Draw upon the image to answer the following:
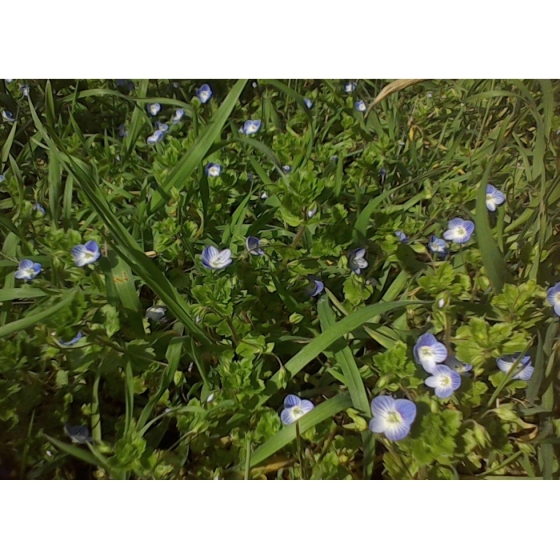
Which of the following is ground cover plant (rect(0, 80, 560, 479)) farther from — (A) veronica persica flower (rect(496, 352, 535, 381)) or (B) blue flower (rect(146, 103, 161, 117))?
(B) blue flower (rect(146, 103, 161, 117))

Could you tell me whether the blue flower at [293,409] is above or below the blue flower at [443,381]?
below

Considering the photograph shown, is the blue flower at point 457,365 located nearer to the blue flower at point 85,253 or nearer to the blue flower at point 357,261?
the blue flower at point 357,261

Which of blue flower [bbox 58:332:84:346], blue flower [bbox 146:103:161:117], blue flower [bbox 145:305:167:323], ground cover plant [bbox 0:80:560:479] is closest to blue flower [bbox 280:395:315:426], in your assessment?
ground cover plant [bbox 0:80:560:479]

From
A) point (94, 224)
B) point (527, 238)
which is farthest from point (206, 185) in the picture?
point (527, 238)

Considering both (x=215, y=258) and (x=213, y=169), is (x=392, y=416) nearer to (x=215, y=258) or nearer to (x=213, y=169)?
(x=215, y=258)

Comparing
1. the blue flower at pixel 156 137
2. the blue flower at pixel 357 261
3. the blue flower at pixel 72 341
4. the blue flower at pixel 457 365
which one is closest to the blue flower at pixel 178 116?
the blue flower at pixel 156 137
